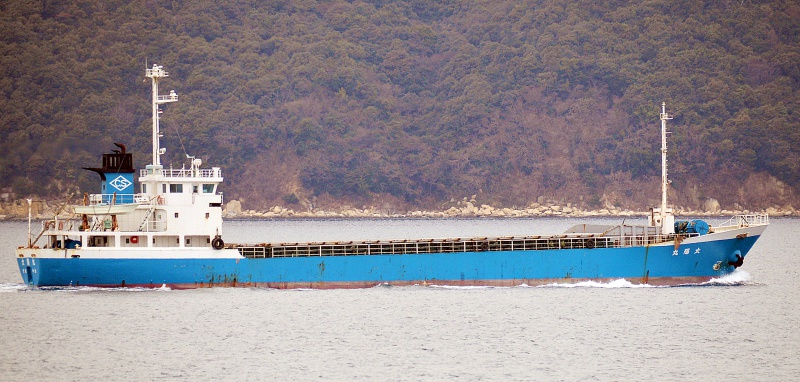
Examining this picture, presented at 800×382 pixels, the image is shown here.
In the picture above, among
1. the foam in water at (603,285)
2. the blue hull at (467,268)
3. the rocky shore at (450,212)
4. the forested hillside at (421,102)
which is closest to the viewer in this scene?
the blue hull at (467,268)

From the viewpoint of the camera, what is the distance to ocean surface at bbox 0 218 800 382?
33688 mm

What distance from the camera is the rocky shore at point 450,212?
134375mm

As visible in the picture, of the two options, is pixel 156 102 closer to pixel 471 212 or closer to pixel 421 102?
pixel 471 212

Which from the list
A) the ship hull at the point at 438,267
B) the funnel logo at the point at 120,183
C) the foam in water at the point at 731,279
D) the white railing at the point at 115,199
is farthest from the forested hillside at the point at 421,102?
the foam in water at the point at 731,279

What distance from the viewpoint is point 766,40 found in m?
158

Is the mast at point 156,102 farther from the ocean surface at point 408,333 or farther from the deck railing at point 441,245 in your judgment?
the ocean surface at point 408,333

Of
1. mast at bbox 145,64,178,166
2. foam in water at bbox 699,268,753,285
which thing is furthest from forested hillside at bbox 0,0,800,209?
foam in water at bbox 699,268,753,285

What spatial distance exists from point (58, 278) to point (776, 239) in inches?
2556

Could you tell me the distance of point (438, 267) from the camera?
47.7m

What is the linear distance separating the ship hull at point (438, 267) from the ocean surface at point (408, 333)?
573 millimetres

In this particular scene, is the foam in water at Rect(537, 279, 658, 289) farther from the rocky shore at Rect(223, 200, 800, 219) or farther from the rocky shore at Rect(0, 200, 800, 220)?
the rocky shore at Rect(223, 200, 800, 219)

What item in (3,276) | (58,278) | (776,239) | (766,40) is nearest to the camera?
(58,278)

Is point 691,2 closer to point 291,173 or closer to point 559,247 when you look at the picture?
point 291,173

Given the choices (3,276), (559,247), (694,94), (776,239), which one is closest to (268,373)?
(559,247)
